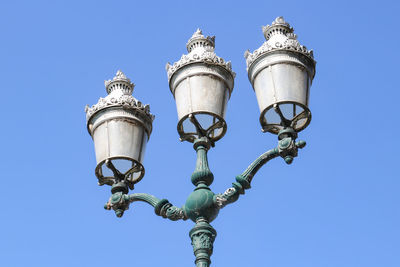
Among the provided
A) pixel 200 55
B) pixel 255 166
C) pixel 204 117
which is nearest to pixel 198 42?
pixel 200 55

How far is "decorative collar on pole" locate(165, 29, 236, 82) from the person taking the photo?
9297 mm

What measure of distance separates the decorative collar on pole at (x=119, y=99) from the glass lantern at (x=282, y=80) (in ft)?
3.85

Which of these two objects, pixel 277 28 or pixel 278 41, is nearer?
pixel 278 41

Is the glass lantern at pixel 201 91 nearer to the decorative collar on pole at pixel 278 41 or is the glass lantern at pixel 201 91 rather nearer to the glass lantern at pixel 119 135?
the decorative collar on pole at pixel 278 41

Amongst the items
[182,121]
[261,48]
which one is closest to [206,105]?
[182,121]

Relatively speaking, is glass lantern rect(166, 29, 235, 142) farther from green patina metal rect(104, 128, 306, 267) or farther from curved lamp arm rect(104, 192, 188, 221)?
curved lamp arm rect(104, 192, 188, 221)

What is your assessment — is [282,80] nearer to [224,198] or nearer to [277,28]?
[277,28]

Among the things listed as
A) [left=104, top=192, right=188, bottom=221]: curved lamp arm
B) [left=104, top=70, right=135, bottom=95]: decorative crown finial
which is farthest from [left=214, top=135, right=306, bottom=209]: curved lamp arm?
[left=104, top=70, right=135, bottom=95]: decorative crown finial

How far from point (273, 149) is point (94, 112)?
2014 mm

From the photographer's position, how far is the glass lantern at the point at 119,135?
9.44m

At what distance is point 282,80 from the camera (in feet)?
29.5

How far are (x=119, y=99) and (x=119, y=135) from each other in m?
0.46

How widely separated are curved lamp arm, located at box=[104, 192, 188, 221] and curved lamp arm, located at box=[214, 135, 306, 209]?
418 mm

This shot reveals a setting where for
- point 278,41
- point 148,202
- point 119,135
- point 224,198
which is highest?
point 278,41
